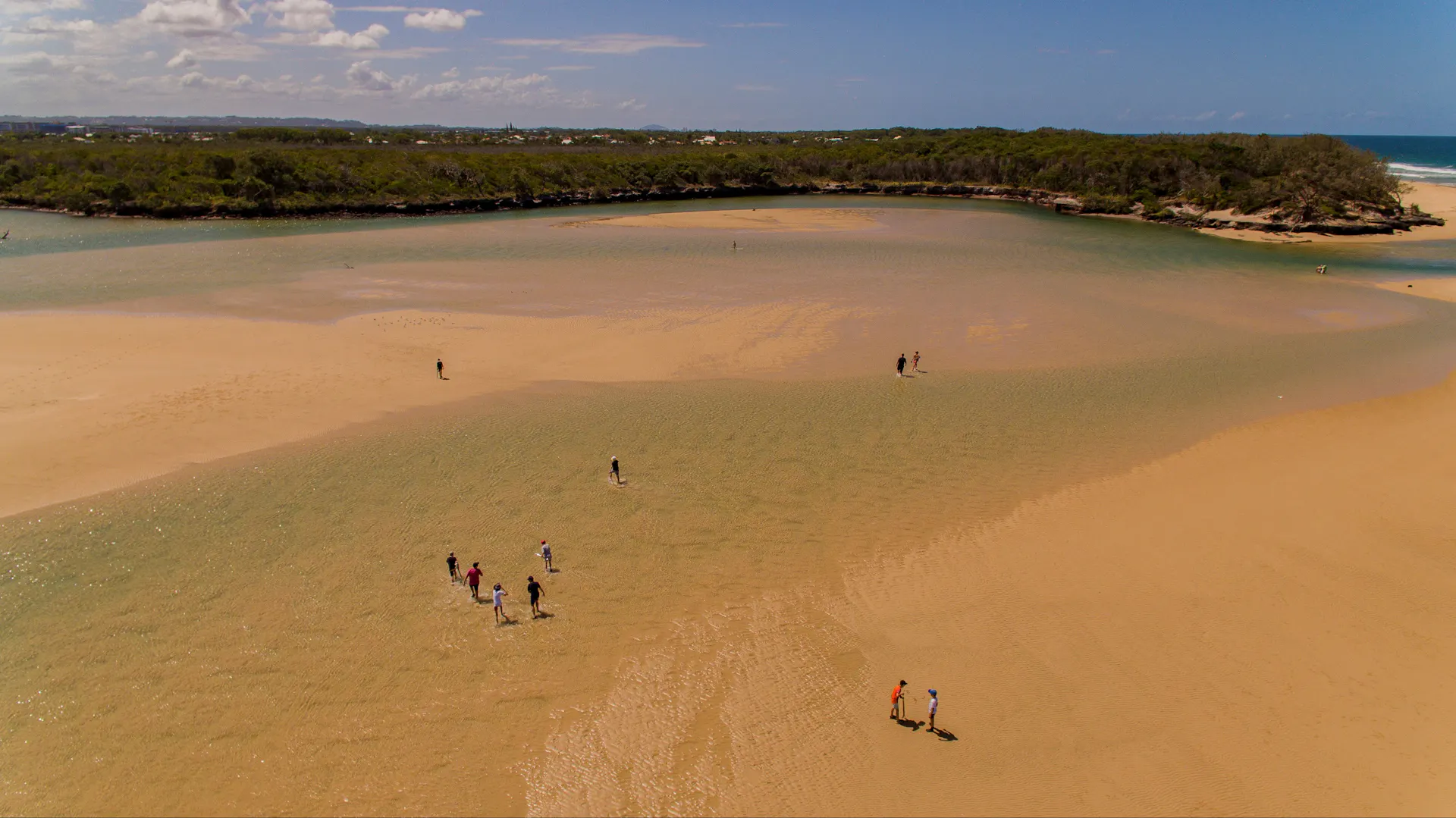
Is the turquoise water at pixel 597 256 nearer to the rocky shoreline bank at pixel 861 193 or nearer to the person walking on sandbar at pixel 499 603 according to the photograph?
the rocky shoreline bank at pixel 861 193

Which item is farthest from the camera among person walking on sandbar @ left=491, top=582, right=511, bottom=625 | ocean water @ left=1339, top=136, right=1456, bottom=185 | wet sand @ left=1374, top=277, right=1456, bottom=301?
ocean water @ left=1339, top=136, right=1456, bottom=185

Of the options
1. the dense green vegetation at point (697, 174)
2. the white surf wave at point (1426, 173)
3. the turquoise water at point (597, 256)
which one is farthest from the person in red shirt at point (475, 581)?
the white surf wave at point (1426, 173)

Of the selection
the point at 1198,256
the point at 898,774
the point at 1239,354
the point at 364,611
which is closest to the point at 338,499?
the point at 364,611

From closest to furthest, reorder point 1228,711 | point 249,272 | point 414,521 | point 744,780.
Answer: point 744,780 < point 1228,711 < point 414,521 < point 249,272

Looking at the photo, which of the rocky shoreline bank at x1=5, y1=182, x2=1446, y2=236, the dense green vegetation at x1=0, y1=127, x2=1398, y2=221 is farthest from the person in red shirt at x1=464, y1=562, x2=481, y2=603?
the dense green vegetation at x1=0, y1=127, x2=1398, y2=221

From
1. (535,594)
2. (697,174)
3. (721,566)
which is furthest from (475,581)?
(697,174)

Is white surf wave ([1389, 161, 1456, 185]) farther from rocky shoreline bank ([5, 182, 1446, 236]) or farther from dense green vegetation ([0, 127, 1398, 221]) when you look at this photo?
rocky shoreline bank ([5, 182, 1446, 236])

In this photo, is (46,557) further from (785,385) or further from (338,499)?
(785,385)
